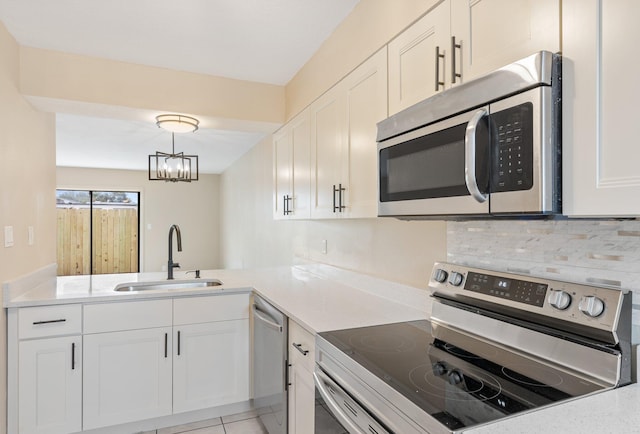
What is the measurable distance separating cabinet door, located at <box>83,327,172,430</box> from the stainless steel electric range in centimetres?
134

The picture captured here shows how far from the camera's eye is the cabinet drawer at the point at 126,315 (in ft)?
7.00

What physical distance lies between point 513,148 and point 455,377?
0.61m

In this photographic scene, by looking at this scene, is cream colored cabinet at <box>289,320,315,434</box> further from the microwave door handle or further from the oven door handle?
the microwave door handle

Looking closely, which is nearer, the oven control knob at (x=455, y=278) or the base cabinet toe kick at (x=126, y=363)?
the oven control knob at (x=455, y=278)

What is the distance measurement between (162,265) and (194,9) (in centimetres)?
673

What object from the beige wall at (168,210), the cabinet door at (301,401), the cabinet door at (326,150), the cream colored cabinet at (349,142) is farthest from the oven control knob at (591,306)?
the beige wall at (168,210)

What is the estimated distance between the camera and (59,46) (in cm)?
231

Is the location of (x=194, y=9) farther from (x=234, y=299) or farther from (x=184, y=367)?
(x=184, y=367)

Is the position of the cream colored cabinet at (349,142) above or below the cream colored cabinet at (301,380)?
above

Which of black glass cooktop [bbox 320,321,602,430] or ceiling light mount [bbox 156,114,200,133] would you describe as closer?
black glass cooktop [bbox 320,321,602,430]

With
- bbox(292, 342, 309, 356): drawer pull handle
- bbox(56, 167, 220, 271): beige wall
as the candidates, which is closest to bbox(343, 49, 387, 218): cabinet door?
bbox(292, 342, 309, 356): drawer pull handle

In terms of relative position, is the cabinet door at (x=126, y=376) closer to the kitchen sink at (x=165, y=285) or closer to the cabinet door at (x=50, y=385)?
the cabinet door at (x=50, y=385)

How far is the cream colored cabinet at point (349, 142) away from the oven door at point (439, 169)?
21cm

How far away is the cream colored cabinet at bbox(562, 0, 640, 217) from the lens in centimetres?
74
